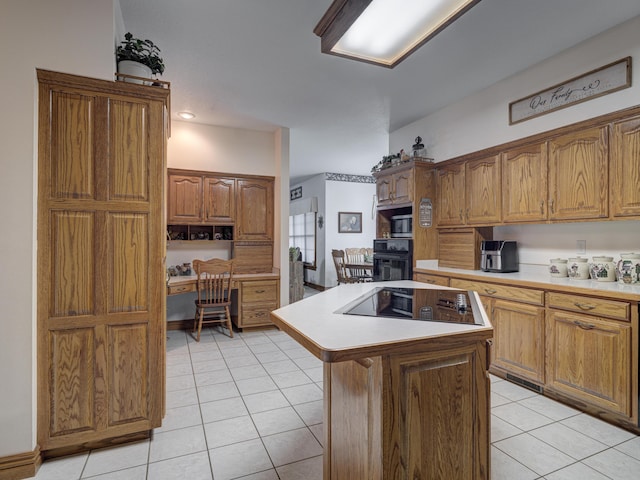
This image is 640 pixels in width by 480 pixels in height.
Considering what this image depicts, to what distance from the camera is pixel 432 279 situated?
12.4 ft

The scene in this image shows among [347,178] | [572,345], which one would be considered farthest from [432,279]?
[347,178]

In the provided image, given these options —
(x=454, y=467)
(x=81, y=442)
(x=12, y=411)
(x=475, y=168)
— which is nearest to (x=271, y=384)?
(x=81, y=442)

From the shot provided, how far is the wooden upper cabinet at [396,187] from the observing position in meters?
4.19

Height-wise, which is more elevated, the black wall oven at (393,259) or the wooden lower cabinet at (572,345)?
the black wall oven at (393,259)

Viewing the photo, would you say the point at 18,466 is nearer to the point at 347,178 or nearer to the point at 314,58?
the point at 314,58

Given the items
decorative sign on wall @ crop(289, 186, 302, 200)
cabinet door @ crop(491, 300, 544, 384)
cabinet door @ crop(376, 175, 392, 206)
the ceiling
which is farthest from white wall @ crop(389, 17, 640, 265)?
decorative sign on wall @ crop(289, 186, 302, 200)

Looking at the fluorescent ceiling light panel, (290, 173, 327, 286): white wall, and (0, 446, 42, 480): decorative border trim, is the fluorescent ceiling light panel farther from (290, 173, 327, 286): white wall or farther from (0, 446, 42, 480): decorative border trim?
(290, 173, 327, 286): white wall

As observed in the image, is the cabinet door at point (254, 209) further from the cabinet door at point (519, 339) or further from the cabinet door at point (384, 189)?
the cabinet door at point (519, 339)

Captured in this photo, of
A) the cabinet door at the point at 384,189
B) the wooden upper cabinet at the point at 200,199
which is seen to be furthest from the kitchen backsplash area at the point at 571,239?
the wooden upper cabinet at the point at 200,199

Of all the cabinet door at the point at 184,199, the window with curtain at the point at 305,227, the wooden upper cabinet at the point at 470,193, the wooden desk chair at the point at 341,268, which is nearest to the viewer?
the wooden upper cabinet at the point at 470,193

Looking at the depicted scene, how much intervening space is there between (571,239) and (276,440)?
9.91 feet

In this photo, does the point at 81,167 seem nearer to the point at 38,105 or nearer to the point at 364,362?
the point at 38,105

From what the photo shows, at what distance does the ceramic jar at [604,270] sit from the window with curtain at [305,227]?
20.5ft

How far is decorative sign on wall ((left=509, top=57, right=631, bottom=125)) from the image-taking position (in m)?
2.48
